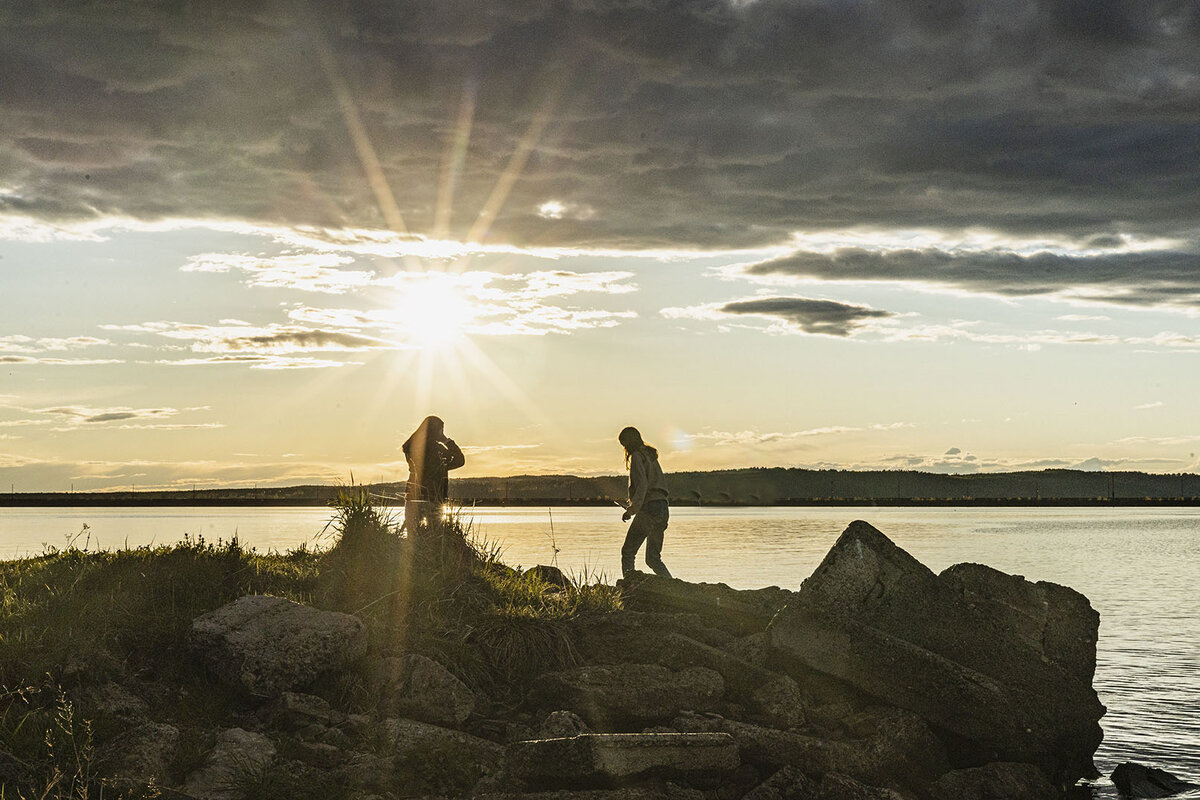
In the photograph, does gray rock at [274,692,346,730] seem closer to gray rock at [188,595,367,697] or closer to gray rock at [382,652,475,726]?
gray rock at [188,595,367,697]

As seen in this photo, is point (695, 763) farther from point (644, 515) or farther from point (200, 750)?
point (644, 515)

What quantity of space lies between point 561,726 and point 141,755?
3.75 metres

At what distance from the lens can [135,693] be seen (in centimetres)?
1082

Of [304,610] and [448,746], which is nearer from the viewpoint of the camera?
[448,746]

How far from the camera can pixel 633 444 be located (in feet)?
59.8

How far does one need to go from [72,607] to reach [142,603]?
0.72 m

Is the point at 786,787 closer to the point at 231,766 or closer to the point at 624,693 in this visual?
the point at 624,693

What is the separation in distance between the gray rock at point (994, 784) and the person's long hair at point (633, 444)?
305 inches

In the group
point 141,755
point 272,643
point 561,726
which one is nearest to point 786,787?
point 561,726

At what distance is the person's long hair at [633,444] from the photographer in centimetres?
1822

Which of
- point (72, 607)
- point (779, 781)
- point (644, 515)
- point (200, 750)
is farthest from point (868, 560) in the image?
point (72, 607)

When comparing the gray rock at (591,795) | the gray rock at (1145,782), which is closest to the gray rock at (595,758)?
the gray rock at (591,795)

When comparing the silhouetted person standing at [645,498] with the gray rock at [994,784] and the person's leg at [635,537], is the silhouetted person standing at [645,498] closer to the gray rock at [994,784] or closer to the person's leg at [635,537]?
the person's leg at [635,537]

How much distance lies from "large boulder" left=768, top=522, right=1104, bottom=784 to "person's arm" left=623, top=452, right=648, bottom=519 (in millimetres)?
4711
